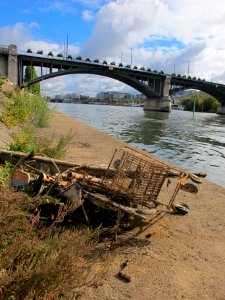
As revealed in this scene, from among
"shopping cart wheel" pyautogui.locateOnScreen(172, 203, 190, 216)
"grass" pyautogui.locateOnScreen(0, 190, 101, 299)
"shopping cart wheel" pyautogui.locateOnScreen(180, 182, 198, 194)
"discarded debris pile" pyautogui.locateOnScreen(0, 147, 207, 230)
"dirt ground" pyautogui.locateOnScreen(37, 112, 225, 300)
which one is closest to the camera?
"grass" pyautogui.locateOnScreen(0, 190, 101, 299)

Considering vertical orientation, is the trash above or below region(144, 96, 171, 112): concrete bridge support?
below

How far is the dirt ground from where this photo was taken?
193 inches

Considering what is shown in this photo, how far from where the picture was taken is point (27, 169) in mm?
7363

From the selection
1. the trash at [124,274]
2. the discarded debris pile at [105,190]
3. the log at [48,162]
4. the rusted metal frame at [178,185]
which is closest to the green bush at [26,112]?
the log at [48,162]

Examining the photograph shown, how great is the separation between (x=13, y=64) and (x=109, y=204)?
67640 mm

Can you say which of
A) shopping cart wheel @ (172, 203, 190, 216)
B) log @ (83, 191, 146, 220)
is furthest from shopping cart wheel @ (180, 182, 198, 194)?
log @ (83, 191, 146, 220)

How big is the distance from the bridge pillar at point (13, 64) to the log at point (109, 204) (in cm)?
6628

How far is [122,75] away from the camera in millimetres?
79625

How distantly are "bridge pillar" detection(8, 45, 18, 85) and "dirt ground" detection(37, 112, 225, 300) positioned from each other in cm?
6531

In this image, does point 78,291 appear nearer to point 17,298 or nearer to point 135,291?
point 135,291

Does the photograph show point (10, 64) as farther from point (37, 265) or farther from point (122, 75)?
point (37, 265)

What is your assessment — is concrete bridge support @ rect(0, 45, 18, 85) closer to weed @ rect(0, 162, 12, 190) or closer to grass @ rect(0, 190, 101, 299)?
weed @ rect(0, 162, 12, 190)

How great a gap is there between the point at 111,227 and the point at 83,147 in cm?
1066

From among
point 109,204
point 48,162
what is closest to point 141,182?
point 109,204
